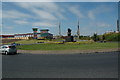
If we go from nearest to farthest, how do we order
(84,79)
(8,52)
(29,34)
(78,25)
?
(84,79), (8,52), (78,25), (29,34)

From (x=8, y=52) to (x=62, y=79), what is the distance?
48.3ft

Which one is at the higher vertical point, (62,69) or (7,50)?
(7,50)

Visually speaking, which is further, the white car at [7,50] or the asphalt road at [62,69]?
the white car at [7,50]

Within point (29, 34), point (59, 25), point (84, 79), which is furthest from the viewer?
point (29, 34)

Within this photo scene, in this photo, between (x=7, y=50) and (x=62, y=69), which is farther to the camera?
(x=7, y=50)

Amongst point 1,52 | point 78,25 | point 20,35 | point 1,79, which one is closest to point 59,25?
point 78,25

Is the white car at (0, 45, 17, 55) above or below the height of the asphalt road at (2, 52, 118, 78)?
above

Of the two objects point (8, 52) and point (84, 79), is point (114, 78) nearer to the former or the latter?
point (84, 79)

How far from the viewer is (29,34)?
114m

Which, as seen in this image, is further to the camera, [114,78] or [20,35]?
[20,35]

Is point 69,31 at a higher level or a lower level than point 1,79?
higher

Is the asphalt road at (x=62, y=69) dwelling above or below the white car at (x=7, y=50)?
below

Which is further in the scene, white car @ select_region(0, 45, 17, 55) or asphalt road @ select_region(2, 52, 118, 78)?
white car @ select_region(0, 45, 17, 55)

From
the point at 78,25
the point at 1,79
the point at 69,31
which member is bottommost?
the point at 1,79
